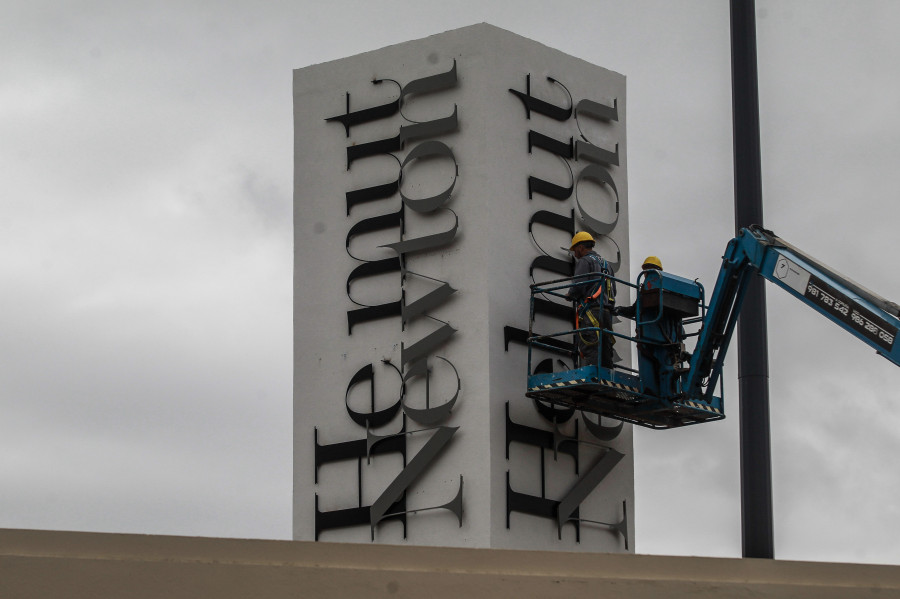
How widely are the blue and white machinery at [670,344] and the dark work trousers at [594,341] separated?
0.13m

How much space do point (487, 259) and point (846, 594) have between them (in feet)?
39.9

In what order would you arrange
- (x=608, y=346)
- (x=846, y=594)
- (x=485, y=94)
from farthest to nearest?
(x=485, y=94), (x=608, y=346), (x=846, y=594)

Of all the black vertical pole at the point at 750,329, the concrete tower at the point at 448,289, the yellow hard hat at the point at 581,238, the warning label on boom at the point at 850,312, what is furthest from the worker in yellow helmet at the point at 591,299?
the warning label on boom at the point at 850,312

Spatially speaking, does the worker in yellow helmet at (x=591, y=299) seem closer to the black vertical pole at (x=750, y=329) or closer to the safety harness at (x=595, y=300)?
the safety harness at (x=595, y=300)

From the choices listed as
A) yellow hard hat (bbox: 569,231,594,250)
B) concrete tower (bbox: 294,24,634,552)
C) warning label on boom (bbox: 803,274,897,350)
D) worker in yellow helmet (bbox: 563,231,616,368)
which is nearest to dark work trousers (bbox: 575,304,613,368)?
worker in yellow helmet (bbox: 563,231,616,368)

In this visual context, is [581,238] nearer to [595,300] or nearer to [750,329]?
[595,300]

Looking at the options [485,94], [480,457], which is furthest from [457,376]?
[485,94]

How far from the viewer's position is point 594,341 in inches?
844

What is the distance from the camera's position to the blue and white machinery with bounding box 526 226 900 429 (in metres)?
20.9

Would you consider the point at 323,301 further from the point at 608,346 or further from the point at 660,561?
the point at 660,561

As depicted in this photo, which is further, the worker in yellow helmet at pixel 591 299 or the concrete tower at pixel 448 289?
the concrete tower at pixel 448 289

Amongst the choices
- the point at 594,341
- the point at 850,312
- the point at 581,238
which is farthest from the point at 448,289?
the point at 850,312

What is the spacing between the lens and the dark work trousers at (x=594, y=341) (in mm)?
21359

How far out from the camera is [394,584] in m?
9.90
